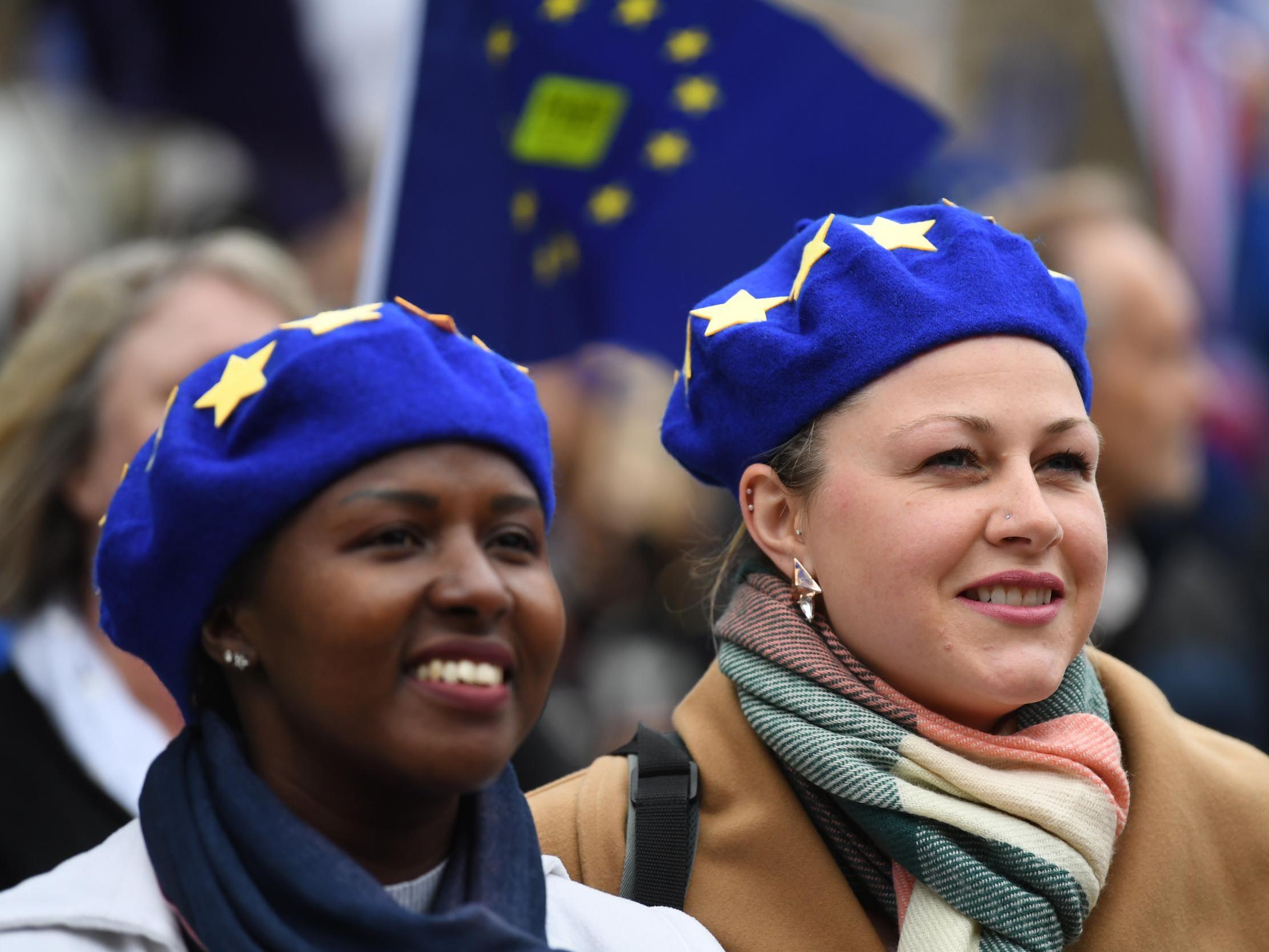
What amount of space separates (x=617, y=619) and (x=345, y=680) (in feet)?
15.5

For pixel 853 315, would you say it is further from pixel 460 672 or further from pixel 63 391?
pixel 63 391

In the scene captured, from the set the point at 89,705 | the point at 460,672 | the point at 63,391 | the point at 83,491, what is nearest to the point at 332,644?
the point at 460,672

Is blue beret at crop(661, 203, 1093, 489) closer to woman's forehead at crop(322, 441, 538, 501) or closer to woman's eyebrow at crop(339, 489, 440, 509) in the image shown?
woman's forehead at crop(322, 441, 538, 501)

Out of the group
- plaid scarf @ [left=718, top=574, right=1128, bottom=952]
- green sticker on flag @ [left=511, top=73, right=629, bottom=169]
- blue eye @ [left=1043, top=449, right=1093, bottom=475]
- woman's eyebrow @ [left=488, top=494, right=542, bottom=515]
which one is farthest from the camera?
green sticker on flag @ [left=511, top=73, right=629, bottom=169]

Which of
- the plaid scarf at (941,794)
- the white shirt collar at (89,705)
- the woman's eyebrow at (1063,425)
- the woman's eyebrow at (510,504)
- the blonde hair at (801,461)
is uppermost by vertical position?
the woman's eyebrow at (510,504)

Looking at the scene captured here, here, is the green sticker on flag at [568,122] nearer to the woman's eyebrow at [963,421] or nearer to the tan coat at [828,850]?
the tan coat at [828,850]

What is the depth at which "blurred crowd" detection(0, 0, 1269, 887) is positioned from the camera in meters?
4.72

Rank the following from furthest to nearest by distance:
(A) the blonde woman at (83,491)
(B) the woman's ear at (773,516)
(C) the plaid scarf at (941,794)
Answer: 1. (A) the blonde woman at (83,491)
2. (B) the woman's ear at (773,516)
3. (C) the plaid scarf at (941,794)

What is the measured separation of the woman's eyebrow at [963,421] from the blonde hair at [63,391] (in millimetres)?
2400

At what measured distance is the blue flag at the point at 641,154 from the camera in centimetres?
534

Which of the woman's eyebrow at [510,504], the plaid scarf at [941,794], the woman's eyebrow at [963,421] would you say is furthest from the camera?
the woman's eyebrow at [963,421]

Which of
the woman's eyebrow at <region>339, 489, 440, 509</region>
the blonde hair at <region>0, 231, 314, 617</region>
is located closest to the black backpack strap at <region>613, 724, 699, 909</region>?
the woman's eyebrow at <region>339, 489, 440, 509</region>

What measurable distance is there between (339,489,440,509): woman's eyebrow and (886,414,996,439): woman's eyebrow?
1.07 m

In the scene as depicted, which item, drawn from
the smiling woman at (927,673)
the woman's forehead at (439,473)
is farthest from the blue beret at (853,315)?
the woman's forehead at (439,473)
